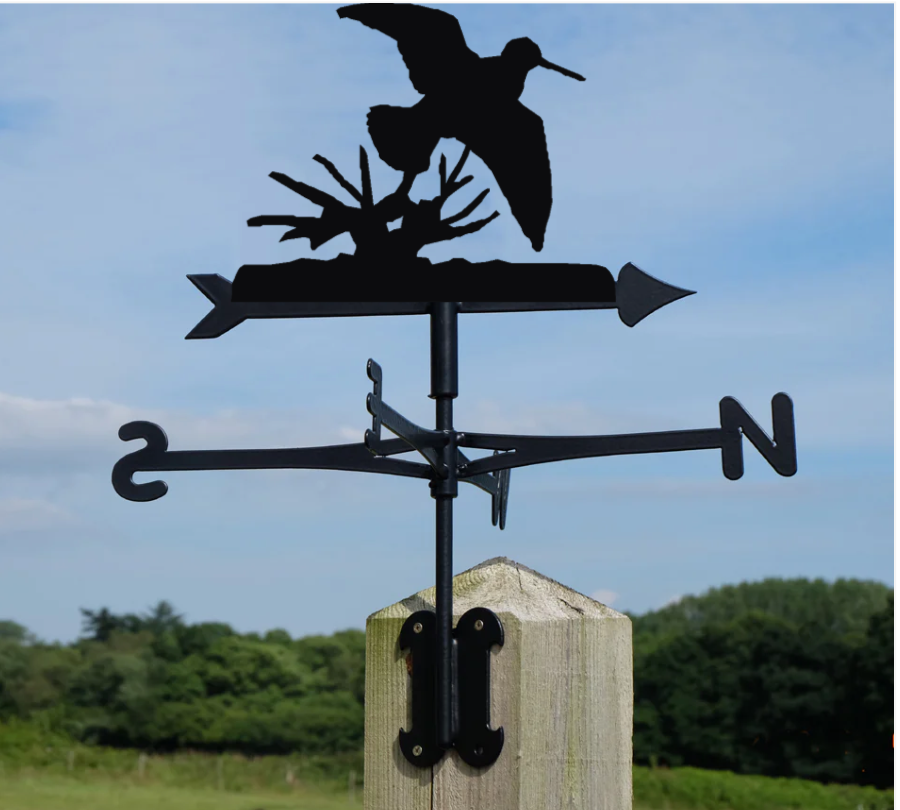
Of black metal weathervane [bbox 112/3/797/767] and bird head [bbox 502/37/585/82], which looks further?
bird head [bbox 502/37/585/82]

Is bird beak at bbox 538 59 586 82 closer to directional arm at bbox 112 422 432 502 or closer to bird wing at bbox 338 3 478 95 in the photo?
bird wing at bbox 338 3 478 95

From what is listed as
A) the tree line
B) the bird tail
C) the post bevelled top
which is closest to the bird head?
the bird tail

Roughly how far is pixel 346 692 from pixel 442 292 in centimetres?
1069

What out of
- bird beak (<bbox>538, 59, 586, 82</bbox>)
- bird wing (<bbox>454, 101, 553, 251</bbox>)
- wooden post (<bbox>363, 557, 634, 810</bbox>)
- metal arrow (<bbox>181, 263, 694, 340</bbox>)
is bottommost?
wooden post (<bbox>363, 557, 634, 810</bbox>)

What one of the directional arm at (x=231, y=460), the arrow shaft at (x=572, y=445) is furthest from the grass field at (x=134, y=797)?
the arrow shaft at (x=572, y=445)

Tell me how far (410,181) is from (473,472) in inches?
21.8

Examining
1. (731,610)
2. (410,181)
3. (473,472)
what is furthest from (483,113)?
(731,610)

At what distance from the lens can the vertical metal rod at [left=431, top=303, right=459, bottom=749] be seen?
1.54m

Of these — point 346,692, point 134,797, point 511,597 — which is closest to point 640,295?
point 511,597

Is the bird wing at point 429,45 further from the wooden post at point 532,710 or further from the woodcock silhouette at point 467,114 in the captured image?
the wooden post at point 532,710

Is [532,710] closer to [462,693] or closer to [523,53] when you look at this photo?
[462,693]

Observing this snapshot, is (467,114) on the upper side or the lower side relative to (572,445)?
upper

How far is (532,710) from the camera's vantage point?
153 cm

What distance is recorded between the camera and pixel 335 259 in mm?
1760
